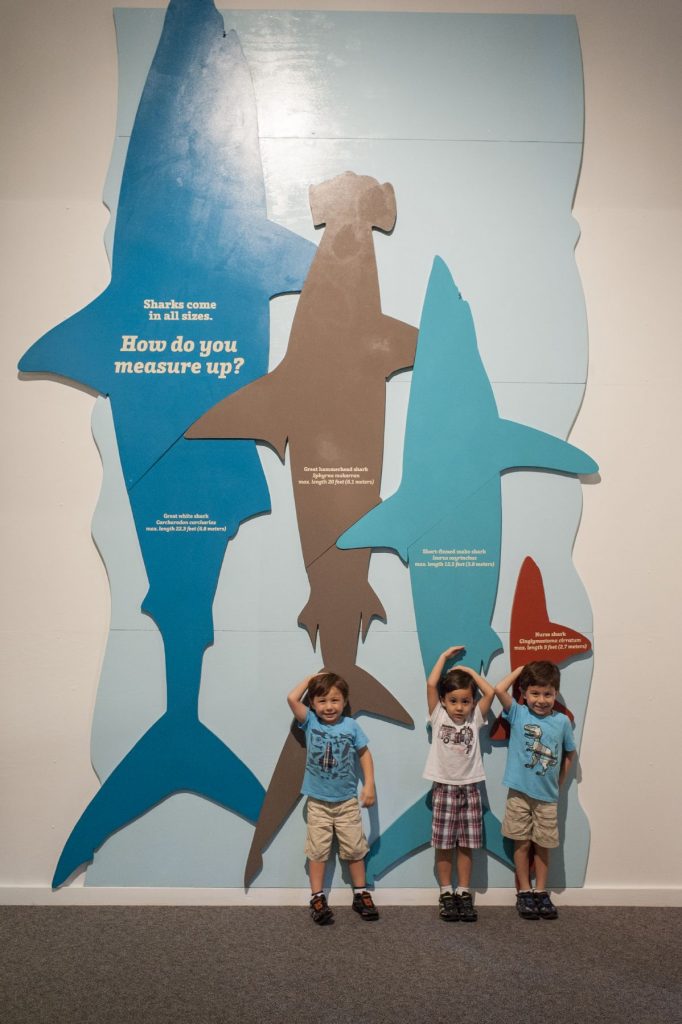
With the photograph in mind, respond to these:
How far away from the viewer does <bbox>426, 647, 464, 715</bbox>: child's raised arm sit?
2787 millimetres

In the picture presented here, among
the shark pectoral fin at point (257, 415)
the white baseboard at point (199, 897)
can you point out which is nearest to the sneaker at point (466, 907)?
the white baseboard at point (199, 897)

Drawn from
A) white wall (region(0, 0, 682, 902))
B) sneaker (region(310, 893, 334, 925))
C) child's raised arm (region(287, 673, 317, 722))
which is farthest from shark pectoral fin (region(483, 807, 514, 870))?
child's raised arm (region(287, 673, 317, 722))

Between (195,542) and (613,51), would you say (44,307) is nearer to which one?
(195,542)

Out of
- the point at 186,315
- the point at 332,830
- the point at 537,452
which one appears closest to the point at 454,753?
the point at 332,830

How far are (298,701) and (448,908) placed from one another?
2.96ft

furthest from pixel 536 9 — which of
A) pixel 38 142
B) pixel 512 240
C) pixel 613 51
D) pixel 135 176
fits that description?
pixel 38 142

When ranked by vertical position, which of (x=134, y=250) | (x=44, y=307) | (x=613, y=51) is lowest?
(x=44, y=307)

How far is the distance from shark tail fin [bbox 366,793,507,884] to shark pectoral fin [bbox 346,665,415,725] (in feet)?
1.18

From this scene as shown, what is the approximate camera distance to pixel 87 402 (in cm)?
291

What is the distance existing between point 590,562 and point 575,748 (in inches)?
27.4

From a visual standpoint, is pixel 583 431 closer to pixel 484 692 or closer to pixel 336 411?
pixel 336 411

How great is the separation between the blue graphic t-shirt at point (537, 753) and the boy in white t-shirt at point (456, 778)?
0.12 meters

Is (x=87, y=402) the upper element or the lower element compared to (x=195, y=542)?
upper

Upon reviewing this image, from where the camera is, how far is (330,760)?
8.88 feet
